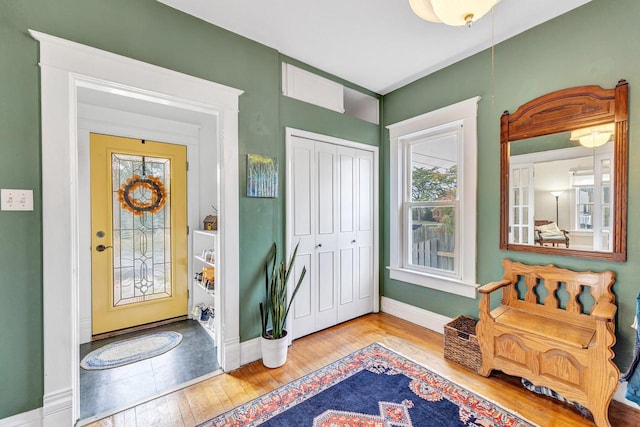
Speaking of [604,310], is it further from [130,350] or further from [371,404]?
[130,350]

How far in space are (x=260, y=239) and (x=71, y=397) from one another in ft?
4.95

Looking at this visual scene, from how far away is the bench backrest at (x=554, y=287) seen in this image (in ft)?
6.12

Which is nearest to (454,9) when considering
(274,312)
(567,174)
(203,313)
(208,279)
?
(567,174)

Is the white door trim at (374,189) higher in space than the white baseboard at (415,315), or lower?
higher

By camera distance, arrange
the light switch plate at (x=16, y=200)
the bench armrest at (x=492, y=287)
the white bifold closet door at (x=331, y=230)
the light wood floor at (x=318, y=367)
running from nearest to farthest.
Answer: the light switch plate at (x=16, y=200)
the light wood floor at (x=318, y=367)
the bench armrest at (x=492, y=287)
the white bifold closet door at (x=331, y=230)

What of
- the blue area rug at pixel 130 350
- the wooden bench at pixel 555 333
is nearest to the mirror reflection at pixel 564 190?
the wooden bench at pixel 555 333

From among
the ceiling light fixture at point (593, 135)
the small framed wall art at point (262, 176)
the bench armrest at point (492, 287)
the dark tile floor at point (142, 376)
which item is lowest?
the dark tile floor at point (142, 376)

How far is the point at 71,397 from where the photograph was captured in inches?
62.6

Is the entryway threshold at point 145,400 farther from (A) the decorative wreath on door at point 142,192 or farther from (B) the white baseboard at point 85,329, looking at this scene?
(A) the decorative wreath on door at point 142,192

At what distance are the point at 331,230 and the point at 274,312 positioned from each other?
1098mm

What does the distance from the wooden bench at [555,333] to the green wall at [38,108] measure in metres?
1.95

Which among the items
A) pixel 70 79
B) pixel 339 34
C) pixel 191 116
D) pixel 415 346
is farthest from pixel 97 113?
pixel 415 346

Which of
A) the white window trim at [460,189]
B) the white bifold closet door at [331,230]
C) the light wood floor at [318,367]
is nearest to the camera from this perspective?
the light wood floor at [318,367]

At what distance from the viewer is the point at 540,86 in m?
2.18
